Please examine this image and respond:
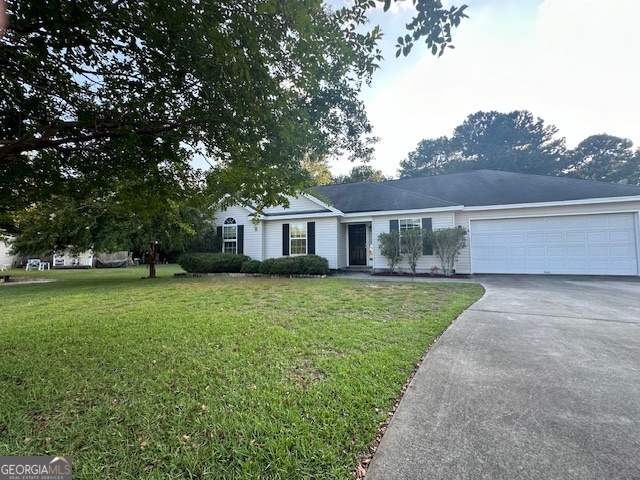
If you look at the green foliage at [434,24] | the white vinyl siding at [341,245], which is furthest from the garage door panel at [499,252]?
the green foliage at [434,24]

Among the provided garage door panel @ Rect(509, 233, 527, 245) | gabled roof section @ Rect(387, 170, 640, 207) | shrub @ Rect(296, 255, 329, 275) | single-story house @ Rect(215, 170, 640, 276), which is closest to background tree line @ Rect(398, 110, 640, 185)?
gabled roof section @ Rect(387, 170, 640, 207)

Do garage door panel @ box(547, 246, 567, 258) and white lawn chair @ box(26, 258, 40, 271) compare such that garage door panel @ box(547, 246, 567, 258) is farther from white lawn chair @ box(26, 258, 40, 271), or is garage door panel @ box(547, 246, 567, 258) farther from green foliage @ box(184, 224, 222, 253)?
white lawn chair @ box(26, 258, 40, 271)

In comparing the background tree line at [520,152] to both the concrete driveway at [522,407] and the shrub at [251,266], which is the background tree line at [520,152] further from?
the concrete driveway at [522,407]

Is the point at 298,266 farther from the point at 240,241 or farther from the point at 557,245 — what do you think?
the point at 557,245

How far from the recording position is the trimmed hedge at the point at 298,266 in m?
11.4

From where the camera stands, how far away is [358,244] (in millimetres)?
13758

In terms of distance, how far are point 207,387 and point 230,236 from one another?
12.9 metres

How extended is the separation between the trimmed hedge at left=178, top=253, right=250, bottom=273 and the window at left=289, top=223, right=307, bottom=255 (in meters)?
2.59

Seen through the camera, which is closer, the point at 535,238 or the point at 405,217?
the point at 535,238

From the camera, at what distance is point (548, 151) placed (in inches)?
1233

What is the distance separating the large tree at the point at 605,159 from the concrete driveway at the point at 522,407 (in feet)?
116

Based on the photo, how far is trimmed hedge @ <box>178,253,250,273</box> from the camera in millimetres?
12773

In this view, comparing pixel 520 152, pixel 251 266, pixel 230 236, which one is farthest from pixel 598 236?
pixel 520 152

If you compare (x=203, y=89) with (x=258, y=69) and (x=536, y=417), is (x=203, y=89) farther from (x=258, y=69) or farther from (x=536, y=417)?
(x=536, y=417)
